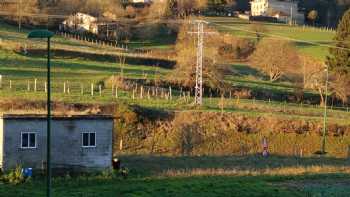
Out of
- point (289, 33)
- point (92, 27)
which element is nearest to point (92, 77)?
point (92, 27)

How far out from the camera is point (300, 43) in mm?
89125

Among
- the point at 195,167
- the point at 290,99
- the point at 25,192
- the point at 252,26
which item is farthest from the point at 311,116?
the point at 252,26

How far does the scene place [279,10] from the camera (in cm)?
12231

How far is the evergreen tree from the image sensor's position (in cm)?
6900

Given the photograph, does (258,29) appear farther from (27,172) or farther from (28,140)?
(27,172)

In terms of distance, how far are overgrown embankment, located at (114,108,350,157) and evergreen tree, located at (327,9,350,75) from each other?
2130cm

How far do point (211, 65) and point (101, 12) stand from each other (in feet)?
133

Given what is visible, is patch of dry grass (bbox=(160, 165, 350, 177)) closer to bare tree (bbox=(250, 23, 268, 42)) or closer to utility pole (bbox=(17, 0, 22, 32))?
utility pole (bbox=(17, 0, 22, 32))

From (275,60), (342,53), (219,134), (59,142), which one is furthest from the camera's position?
(275,60)

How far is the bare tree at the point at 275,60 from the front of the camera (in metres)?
70.2

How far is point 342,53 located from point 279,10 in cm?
5379

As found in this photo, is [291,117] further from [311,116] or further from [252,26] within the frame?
[252,26]

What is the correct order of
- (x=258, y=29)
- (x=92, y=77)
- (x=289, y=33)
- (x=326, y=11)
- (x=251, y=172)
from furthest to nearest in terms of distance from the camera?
(x=326, y=11)
(x=289, y=33)
(x=258, y=29)
(x=92, y=77)
(x=251, y=172)

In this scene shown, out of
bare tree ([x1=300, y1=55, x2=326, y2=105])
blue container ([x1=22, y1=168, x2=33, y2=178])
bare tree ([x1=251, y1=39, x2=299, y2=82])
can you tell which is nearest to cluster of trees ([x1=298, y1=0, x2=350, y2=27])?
bare tree ([x1=251, y1=39, x2=299, y2=82])
